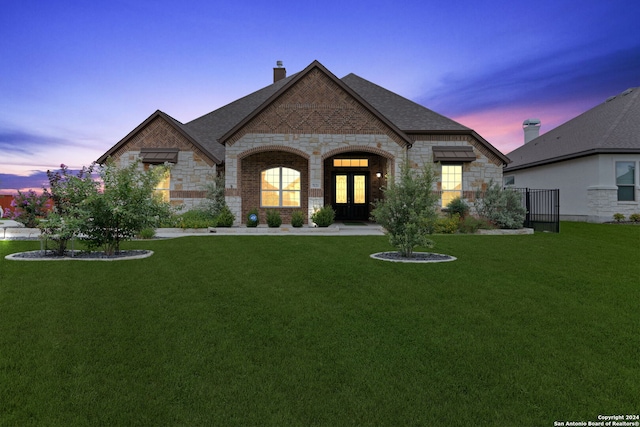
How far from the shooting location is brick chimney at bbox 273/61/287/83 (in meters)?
29.1

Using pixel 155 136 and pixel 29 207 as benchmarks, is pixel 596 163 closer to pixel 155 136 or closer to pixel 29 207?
pixel 155 136

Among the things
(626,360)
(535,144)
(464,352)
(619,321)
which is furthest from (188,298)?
(535,144)

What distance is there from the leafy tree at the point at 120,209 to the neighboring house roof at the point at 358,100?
8529mm

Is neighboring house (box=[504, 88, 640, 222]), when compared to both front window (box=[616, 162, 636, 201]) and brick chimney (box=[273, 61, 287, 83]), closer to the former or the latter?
front window (box=[616, 162, 636, 201])

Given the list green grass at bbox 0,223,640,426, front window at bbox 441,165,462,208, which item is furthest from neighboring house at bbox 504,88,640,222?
green grass at bbox 0,223,640,426

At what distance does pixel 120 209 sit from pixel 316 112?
11656mm

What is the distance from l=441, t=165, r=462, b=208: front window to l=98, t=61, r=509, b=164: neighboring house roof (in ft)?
6.46

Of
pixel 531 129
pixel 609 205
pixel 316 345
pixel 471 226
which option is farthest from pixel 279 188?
pixel 531 129

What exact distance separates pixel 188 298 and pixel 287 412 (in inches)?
152

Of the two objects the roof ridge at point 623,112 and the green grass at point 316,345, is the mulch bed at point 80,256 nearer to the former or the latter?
the green grass at point 316,345

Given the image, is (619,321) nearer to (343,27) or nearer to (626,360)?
(626,360)

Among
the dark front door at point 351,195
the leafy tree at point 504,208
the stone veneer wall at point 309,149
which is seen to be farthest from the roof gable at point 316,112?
the leafy tree at point 504,208

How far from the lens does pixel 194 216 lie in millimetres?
18688

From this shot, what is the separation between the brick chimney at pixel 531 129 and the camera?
130 ft
